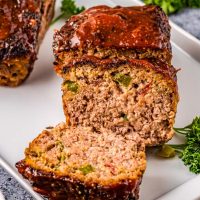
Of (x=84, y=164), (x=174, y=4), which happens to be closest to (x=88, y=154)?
(x=84, y=164)

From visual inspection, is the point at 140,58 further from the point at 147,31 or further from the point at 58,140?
the point at 58,140

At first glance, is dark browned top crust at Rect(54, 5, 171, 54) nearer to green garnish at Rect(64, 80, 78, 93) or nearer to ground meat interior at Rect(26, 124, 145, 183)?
green garnish at Rect(64, 80, 78, 93)

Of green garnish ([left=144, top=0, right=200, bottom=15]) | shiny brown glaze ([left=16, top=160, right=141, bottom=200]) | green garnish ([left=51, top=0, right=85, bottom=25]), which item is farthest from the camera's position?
green garnish ([left=144, top=0, right=200, bottom=15])

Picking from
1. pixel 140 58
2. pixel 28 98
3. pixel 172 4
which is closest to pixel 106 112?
pixel 140 58

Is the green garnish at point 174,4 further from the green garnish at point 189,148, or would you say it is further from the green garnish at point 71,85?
the green garnish at point 71,85

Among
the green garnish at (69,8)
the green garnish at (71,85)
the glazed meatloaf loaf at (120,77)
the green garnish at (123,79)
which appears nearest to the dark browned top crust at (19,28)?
the glazed meatloaf loaf at (120,77)

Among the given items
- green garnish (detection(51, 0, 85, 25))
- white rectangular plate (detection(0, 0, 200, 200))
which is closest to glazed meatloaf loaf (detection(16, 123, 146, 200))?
white rectangular plate (detection(0, 0, 200, 200))
